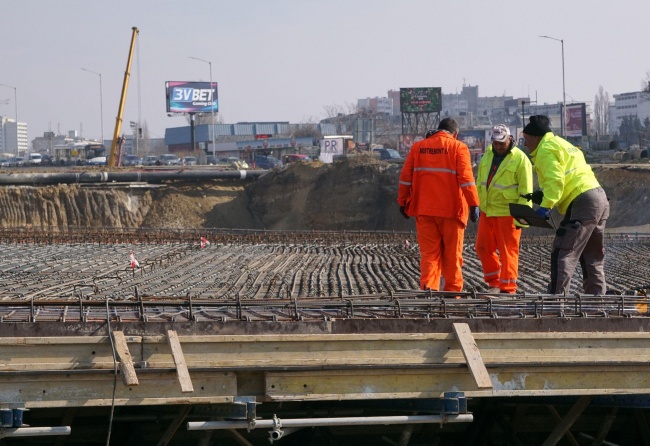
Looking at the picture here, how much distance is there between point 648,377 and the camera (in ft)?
21.7

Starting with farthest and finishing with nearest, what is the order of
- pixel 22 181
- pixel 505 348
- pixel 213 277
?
1. pixel 22 181
2. pixel 213 277
3. pixel 505 348

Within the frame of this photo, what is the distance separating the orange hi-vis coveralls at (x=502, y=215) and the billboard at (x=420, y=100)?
6366cm

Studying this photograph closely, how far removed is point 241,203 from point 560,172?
3834cm

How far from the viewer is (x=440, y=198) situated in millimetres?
9062

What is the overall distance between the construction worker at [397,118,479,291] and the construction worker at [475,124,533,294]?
0.33m

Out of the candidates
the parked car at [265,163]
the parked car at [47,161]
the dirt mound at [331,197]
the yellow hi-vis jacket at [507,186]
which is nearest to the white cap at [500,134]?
the yellow hi-vis jacket at [507,186]

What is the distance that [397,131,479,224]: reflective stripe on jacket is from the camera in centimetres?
900

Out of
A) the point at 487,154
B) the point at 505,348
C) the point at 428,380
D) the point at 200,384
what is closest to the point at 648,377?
the point at 505,348

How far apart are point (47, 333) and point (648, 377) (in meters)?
3.58

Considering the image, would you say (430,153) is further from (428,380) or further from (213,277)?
(213,277)

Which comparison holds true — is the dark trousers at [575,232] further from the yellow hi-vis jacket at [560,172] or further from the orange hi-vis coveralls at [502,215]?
the orange hi-vis coveralls at [502,215]

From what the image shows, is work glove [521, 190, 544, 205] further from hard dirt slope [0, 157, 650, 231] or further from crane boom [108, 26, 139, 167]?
crane boom [108, 26, 139, 167]

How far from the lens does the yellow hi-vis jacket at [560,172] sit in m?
8.37

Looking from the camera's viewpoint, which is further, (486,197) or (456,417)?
(486,197)
